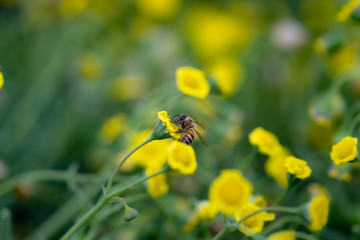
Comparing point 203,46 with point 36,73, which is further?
point 203,46

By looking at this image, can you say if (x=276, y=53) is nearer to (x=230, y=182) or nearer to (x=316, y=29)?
(x=316, y=29)

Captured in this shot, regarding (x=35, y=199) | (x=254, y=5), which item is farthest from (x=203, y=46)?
(x=35, y=199)

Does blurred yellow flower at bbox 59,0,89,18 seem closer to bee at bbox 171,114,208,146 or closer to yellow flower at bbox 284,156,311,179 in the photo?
bee at bbox 171,114,208,146

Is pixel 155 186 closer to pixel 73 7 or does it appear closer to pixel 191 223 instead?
pixel 191 223

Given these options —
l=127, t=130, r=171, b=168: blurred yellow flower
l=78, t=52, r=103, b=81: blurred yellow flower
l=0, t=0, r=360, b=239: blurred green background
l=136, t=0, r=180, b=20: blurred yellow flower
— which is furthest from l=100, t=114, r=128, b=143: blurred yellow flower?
l=136, t=0, r=180, b=20: blurred yellow flower

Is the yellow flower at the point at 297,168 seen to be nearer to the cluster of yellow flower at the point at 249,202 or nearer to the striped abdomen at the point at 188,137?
the cluster of yellow flower at the point at 249,202

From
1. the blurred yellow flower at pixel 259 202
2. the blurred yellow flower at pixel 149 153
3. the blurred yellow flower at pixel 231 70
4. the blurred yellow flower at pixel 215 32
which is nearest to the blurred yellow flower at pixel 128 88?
the blurred yellow flower at pixel 231 70
